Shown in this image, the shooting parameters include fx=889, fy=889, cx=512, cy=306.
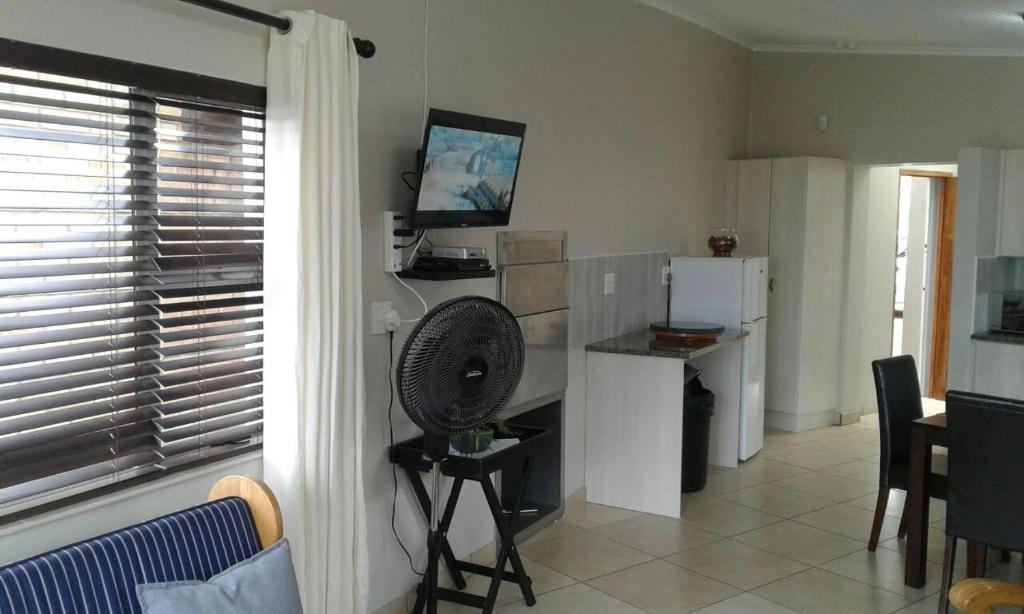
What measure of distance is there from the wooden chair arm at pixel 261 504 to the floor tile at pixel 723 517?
276cm

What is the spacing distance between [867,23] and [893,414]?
108 inches

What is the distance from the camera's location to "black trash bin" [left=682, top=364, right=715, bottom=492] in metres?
5.07

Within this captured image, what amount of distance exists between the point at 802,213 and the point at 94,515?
525 cm

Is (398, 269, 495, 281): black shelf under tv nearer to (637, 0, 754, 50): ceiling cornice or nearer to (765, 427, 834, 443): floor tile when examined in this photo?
(637, 0, 754, 50): ceiling cornice

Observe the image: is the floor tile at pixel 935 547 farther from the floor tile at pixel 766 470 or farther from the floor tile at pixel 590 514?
the floor tile at pixel 590 514

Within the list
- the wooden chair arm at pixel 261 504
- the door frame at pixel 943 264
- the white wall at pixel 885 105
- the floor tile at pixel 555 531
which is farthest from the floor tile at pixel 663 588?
the door frame at pixel 943 264

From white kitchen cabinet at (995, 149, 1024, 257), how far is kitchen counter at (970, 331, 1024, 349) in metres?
0.51

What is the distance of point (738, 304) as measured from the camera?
18.3 feet

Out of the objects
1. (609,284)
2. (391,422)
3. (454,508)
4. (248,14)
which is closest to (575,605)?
(454,508)

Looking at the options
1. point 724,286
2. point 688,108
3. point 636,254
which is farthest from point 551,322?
point 688,108

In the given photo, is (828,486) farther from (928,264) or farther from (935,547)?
(928,264)

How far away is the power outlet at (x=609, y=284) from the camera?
16.5 ft

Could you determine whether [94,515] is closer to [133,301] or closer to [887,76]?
[133,301]

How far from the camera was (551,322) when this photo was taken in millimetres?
4457
